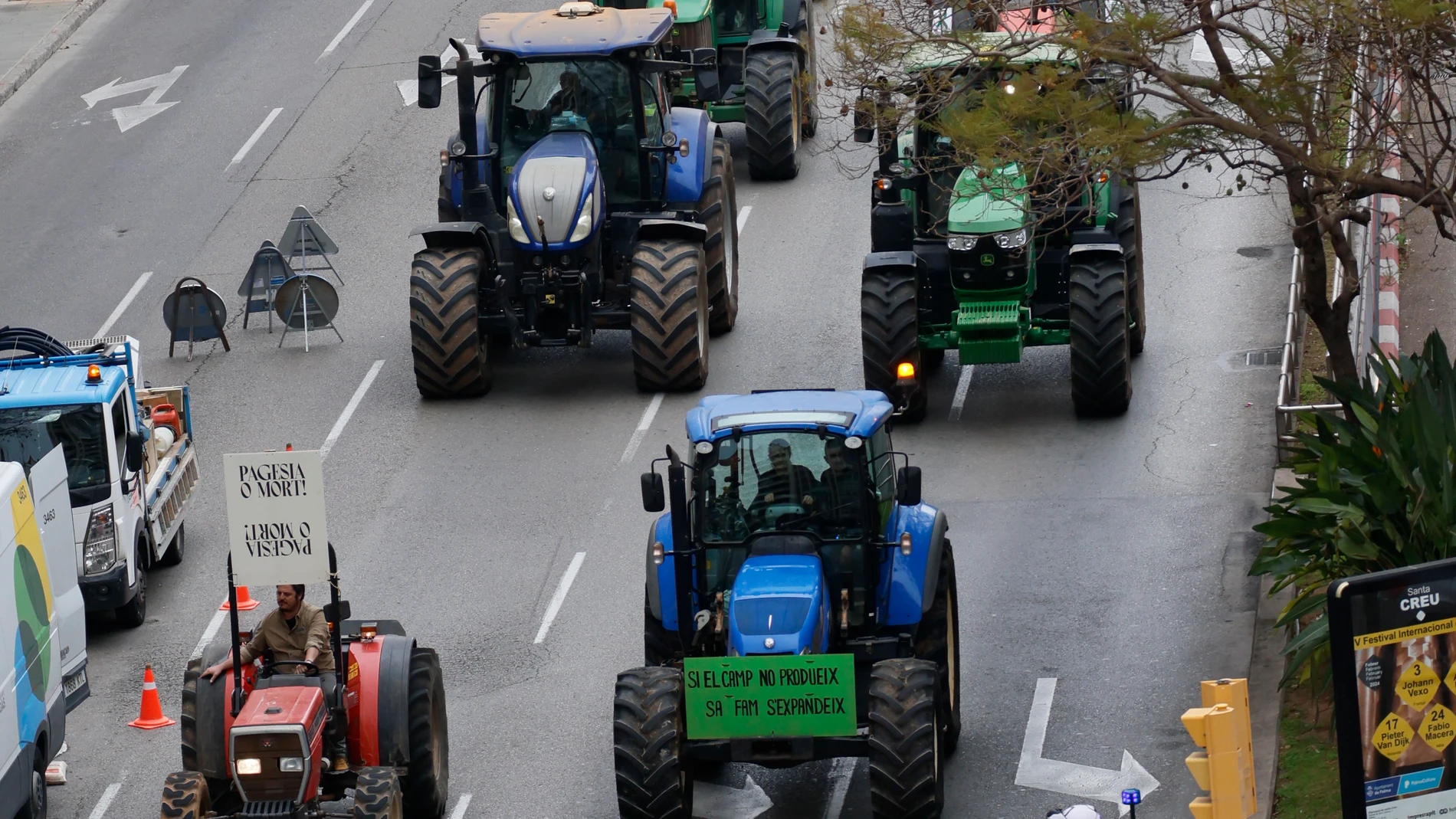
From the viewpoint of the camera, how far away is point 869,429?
14.5m

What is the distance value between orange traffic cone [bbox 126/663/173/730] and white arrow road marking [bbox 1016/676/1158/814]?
6.10 m

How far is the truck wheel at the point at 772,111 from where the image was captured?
2811 cm

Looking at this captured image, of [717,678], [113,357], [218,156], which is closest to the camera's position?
[717,678]

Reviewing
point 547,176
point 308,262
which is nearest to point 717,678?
point 547,176

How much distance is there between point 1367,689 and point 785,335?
1441 centimetres

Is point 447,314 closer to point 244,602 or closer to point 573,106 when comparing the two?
point 573,106

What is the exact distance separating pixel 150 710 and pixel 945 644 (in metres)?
5.84

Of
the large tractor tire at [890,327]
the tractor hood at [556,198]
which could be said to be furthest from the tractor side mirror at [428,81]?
the large tractor tire at [890,327]

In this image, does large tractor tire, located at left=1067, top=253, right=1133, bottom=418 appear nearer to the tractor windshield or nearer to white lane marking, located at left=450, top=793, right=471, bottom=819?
the tractor windshield

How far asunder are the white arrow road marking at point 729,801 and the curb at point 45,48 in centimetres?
2167

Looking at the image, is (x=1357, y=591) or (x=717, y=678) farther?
(x=717, y=678)

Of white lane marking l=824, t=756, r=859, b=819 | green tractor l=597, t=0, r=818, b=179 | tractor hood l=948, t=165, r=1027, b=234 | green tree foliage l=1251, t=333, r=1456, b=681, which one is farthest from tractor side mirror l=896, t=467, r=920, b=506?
green tractor l=597, t=0, r=818, b=179

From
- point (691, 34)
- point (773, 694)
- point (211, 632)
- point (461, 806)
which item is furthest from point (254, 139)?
point (773, 694)

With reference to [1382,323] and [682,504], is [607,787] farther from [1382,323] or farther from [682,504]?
[1382,323]
